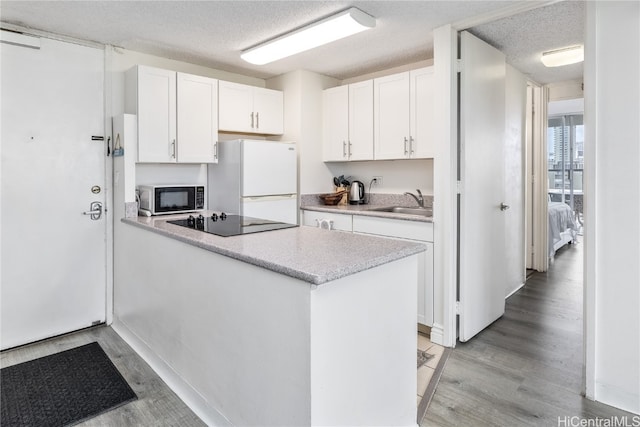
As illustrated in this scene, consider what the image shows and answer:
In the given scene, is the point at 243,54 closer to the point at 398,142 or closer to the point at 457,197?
the point at 398,142

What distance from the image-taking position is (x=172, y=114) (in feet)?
10.4

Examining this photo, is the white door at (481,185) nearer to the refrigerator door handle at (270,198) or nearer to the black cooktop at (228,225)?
the black cooktop at (228,225)

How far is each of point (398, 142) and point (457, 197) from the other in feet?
2.82

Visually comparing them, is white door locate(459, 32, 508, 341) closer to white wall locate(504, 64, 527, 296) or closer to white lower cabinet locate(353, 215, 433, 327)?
white lower cabinet locate(353, 215, 433, 327)

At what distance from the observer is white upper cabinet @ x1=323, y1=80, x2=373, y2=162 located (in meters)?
3.60

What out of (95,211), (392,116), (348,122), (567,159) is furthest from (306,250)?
(567,159)

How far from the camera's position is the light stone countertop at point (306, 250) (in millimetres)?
1371

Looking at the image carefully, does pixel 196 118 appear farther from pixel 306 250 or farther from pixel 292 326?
pixel 292 326

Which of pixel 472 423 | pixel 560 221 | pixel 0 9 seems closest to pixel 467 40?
pixel 472 423

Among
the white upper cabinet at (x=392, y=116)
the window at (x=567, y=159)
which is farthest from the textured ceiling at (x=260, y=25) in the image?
the window at (x=567, y=159)

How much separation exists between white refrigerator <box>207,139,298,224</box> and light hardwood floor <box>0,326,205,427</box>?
4.49 ft

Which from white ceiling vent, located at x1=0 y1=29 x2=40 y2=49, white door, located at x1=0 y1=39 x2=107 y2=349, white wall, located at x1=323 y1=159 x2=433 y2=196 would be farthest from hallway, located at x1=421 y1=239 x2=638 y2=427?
white ceiling vent, located at x1=0 y1=29 x2=40 y2=49

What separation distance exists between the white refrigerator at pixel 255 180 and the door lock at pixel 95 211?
951 millimetres

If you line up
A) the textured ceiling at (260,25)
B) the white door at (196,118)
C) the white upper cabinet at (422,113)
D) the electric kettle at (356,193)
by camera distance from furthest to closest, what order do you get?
the electric kettle at (356,193)
the white door at (196,118)
the white upper cabinet at (422,113)
the textured ceiling at (260,25)
